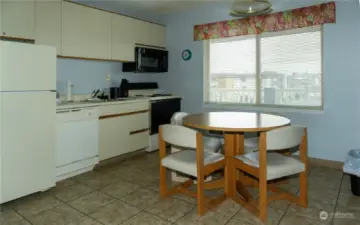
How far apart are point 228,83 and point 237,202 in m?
2.31

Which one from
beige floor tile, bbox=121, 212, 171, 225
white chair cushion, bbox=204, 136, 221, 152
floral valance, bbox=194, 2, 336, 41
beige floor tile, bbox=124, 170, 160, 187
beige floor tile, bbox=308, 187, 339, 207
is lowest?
beige floor tile, bbox=121, 212, 171, 225

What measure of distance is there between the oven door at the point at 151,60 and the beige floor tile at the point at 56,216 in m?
2.52

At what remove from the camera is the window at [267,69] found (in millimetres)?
3543

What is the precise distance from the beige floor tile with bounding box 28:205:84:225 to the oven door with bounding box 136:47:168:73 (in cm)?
252

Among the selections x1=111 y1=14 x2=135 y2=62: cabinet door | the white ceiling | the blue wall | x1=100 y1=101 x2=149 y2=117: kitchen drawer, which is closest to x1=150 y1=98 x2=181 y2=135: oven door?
x1=100 y1=101 x2=149 y2=117: kitchen drawer

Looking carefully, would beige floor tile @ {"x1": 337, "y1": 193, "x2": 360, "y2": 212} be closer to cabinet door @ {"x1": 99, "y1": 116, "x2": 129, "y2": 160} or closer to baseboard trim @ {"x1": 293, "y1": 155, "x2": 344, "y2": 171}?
baseboard trim @ {"x1": 293, "y1": 155, "x2": 344, "y2": 171}

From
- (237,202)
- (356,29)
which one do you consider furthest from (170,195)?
(356,29)

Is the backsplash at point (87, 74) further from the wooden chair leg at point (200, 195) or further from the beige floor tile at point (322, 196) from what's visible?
the beige floor tile at point (322, 196)

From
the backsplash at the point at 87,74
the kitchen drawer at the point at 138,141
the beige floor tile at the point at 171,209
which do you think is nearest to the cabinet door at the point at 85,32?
the backsplash at the point at 87,74

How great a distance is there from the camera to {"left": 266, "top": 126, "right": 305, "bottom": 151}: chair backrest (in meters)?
2.00

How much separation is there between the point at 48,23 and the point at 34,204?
2.02 metres

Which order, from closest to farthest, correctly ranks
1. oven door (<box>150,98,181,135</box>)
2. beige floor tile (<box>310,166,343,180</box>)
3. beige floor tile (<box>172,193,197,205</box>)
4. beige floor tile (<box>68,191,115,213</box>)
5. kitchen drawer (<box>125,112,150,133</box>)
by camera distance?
beige floor tile (<box>68,191,115,213</box>)
beige floor tile (<box>172,193,197,205</box>)
beige floor tile (<box>310,166,343,180</box>)
kitchen drawer (<box>125,112,150,133</box>)
oven door (<box>150,98,181,135</box>)

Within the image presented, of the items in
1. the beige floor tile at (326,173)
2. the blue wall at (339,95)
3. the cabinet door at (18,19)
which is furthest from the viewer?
the blue wall at (339,95)

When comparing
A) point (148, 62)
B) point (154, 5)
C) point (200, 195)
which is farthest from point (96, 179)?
point (154, 5)
